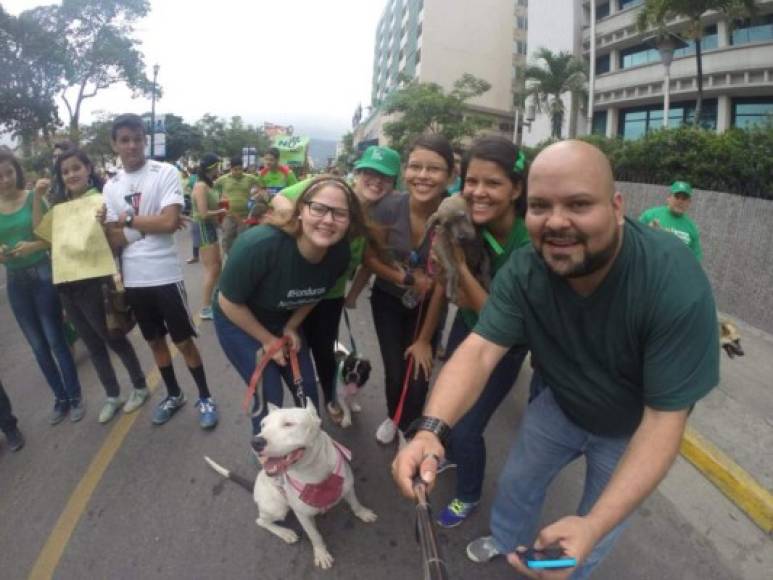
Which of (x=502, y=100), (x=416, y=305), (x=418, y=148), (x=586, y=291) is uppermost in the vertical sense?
(x=502, y=100)

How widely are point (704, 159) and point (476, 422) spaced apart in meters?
6.86

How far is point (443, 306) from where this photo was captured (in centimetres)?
266

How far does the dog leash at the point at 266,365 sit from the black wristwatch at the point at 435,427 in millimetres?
1250

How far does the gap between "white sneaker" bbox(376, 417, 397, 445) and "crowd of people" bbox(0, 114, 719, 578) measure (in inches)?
0.4

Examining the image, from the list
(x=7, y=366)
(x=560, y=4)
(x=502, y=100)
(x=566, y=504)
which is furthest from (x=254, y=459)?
(x=502, y=100)

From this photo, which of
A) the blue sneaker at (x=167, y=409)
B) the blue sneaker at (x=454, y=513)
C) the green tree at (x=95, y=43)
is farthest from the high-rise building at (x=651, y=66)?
the green tree at (x=95, y=43)

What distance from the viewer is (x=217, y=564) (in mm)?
2203

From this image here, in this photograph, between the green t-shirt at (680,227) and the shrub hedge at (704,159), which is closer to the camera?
the green t-shirt at (680,227)

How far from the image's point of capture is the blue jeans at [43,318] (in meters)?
3.18

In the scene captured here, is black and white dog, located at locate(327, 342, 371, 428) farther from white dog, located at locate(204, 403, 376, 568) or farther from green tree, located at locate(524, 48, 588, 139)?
green tree, located at locate(524, 48, 588, 139)

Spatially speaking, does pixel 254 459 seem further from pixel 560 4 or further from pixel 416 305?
pixel 560 4

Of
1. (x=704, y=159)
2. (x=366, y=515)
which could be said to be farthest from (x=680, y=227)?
(x=366, y=515)

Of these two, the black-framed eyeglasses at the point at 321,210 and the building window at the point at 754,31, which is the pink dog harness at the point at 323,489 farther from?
the building window at the point at 754,31

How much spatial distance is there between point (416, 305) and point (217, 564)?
5.80ft
